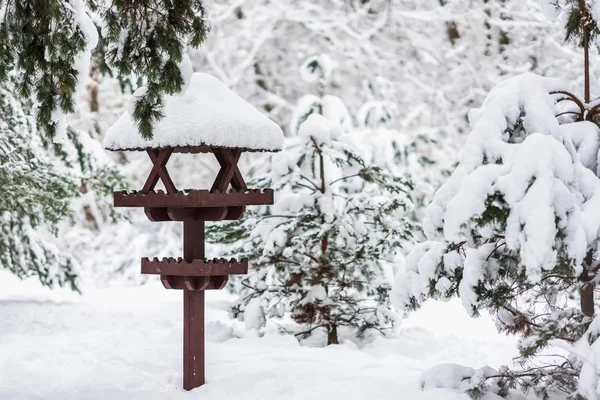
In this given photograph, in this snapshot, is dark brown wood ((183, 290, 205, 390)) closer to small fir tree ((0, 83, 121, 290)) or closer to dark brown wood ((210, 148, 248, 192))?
dark brown wood ((210, 148, 248, 192))

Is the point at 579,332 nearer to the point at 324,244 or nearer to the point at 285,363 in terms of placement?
the point at 285,363

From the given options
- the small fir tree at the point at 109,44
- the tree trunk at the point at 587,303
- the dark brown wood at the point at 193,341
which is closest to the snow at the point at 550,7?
the tree trunk at the point at 587,303

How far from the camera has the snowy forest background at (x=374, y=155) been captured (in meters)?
4.59

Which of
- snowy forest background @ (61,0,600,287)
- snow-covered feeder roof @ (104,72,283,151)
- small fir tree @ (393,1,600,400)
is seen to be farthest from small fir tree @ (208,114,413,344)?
snowy forest background @ (61,0,600,287)

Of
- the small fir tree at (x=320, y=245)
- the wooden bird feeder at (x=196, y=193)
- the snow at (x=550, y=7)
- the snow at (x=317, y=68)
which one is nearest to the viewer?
the snow at (x=550, y=7)

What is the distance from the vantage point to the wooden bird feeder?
5246mm

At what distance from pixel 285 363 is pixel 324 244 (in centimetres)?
178

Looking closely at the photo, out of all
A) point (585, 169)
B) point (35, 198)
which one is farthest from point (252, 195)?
point (35, 198)

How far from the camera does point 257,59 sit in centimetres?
1536

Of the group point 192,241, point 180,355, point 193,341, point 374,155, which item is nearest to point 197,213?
point 192,241

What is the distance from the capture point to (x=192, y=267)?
5.35 metres

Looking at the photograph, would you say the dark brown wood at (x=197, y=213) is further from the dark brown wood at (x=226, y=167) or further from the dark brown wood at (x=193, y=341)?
the dark brown wood at (x=193, y=341)

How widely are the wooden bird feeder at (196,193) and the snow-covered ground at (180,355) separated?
470 mm

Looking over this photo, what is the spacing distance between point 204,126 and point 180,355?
2430mm
